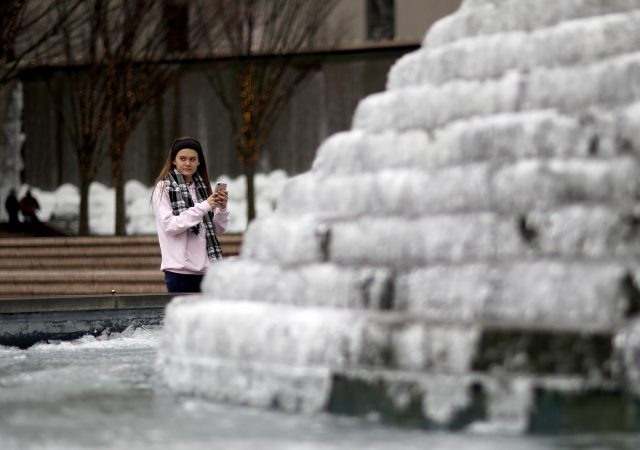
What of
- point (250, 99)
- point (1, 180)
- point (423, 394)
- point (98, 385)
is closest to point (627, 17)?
point (423, 394)

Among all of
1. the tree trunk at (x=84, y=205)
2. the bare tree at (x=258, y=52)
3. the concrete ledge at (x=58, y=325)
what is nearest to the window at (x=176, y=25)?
the bare tree at (x=258, y=52)

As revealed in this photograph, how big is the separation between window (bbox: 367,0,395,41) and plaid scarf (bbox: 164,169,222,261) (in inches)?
756

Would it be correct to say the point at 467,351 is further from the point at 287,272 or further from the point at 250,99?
the point at 250,99

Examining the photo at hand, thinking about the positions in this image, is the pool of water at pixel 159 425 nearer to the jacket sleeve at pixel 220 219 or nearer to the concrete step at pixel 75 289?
the jacket sleeve at pixel 220 219

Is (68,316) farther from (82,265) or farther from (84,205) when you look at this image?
(84,205)

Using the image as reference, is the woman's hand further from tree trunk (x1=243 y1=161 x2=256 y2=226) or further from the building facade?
the building facade

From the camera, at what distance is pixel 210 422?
590cm

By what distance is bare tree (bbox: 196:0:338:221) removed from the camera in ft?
79.6

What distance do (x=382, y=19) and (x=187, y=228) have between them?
65.0ft

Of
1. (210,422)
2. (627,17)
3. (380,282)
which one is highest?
(627,17)

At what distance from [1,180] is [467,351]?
24.0 metres

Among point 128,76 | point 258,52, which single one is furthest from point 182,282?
point 258,52

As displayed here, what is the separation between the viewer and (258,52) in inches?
982

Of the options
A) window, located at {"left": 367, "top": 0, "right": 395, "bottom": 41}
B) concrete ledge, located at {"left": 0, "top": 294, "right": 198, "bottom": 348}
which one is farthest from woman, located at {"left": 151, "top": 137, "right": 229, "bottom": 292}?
window, located at {"left": 367, "top": 0, "right": 395, "bottom": 41}
